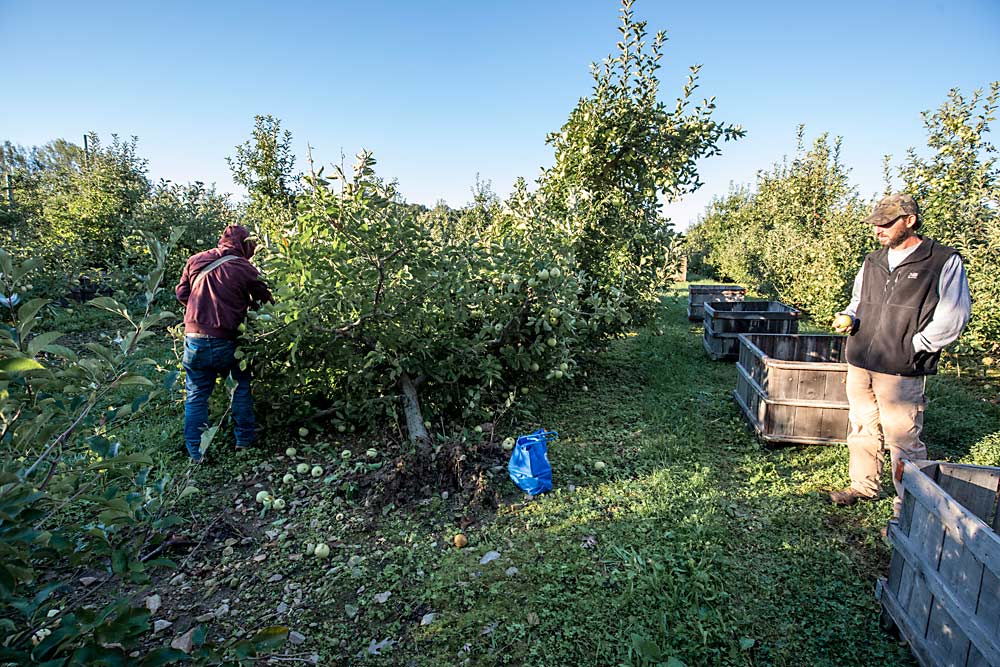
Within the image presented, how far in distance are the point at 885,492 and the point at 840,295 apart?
7.37m

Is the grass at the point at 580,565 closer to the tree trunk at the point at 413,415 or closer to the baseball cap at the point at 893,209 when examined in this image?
the tree trunk at the point at 413,415

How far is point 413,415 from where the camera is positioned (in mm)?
4641

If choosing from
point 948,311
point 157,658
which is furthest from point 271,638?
point 948,311

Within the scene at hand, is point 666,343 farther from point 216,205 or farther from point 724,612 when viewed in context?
point 216,205

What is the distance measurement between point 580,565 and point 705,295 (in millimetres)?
10508

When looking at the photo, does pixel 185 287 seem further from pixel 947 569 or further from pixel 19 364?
pixel 947 569

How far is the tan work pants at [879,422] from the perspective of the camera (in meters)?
3.47

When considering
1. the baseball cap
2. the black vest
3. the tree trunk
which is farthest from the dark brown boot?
the tree trunk

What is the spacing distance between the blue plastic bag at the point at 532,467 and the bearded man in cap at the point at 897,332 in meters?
2.11

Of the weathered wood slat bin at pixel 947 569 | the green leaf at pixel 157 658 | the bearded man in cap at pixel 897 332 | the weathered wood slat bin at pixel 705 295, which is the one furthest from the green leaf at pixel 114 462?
the weathered wood slat bin at pixel 705 295

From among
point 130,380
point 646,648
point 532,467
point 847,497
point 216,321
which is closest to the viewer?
point 130,380

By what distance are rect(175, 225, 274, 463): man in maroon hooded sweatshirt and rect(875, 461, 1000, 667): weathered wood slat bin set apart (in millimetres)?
→ 4531

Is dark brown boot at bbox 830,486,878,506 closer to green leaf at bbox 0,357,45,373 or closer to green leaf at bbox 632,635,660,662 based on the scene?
green leaf at bbox 632,635,660,662

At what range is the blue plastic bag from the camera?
3834 millimetres
